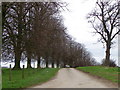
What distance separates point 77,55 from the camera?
79.2 meters

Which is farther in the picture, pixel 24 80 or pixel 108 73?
pixel 108 73

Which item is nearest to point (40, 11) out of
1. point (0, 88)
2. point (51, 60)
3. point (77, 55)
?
point (0, 88)

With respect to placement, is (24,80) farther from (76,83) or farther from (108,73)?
(108,73)

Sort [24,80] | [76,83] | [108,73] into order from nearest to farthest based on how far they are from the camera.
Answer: [76,83] → [24,80] → [108,73]

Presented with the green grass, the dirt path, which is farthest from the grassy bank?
the green grass

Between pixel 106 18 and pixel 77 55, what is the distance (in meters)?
41.2

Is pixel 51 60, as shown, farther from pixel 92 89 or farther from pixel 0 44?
pixel 92 89

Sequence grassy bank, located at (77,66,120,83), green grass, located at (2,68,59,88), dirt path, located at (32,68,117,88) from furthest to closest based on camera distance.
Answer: grassy bank, located at (77,66,120,83) < green grass, located at (2,68,59,88) < dirt path, located at (32,68,117,88)

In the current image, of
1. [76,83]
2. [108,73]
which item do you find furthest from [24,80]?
[108,73]

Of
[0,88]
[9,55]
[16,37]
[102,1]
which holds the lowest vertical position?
[0,88]

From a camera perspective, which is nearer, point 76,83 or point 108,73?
point 76,83

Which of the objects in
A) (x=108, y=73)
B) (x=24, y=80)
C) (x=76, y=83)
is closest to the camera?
(x=76, y=83)

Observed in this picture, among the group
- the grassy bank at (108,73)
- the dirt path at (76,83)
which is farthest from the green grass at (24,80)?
the grassy bank at (108,73)

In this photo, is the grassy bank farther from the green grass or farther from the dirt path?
the green grass
